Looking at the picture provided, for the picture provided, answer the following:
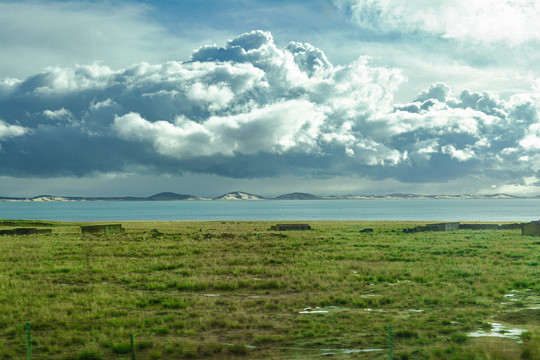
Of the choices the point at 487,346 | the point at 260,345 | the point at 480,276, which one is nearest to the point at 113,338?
the point at 260,345

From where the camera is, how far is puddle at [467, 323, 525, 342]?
14.3 metres

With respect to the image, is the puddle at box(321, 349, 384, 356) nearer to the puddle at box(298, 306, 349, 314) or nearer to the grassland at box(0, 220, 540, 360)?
the grassland at box(0, 220, 540, 360)

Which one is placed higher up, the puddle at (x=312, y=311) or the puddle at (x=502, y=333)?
the puddle at (x=502, y=333)

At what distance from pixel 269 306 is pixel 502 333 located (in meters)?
8.60

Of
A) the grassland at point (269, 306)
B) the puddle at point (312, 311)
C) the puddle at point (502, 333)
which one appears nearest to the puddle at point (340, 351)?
the grassland at point (269, 306)

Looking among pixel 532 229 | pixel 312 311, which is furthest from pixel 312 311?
pixel 532 229

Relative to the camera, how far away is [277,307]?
63.1ft

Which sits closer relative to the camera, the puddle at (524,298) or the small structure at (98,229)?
the puddle at (524,298)

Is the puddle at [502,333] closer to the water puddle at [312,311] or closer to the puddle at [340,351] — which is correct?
the puddle at [340,351]

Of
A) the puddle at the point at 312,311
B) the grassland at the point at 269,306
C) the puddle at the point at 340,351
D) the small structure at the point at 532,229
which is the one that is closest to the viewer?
the puddle at the point at 340,351

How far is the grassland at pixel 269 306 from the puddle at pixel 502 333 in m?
0.23

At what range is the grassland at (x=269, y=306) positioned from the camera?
44.3 feet

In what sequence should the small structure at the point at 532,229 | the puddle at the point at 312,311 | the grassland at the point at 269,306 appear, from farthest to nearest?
the small structure at the point at 532,229 < the puddle at the point at 312,311 < the grassland at the point at 269,306

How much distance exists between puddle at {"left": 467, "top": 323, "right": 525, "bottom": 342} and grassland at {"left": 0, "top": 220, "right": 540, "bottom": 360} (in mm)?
231
